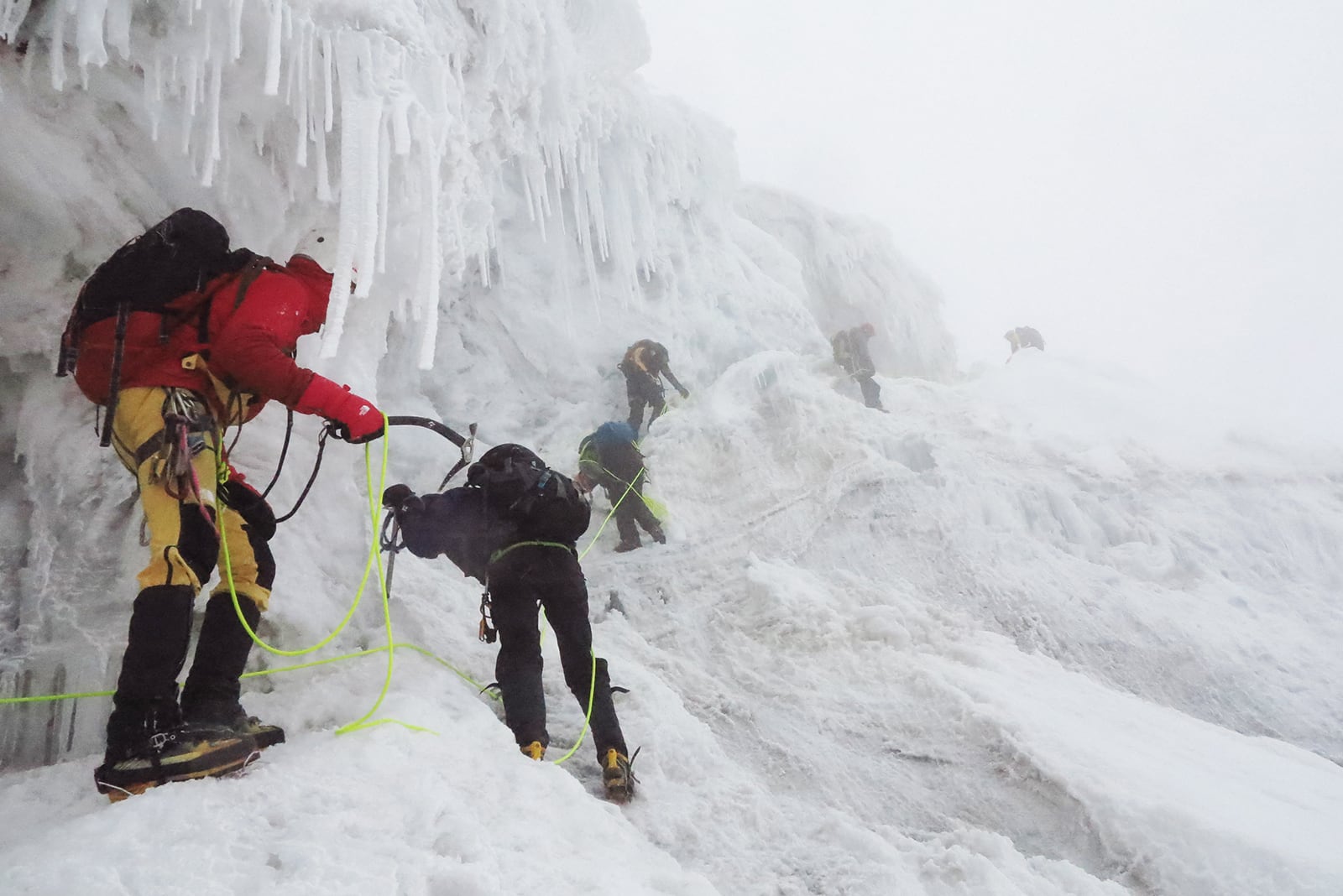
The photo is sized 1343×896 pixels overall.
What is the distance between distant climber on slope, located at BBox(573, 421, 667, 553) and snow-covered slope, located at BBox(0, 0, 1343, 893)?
0.91ft

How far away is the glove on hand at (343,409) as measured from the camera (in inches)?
94.3

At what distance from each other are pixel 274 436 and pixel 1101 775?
4570 millimetres

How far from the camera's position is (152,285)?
2.29 metres

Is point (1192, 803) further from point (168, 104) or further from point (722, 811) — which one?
point (168, 104)

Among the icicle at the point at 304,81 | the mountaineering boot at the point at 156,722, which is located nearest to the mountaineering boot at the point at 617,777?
the mountaineering boot at the point at 156,722

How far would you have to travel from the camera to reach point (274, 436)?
12.6 ft

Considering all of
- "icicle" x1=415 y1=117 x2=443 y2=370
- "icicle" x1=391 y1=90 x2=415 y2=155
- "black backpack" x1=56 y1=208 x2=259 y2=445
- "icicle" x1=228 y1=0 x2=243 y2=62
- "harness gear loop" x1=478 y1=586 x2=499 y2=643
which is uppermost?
"icicle" x1=228 y1=0 x2=243 y2=62

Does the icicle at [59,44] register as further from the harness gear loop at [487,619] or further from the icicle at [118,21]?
the harness gear loop at [487,619]

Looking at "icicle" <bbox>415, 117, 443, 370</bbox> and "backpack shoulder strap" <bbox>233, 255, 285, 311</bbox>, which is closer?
"backpack shoulder strap" <bbox>233, 255, 285, 311</bbox>

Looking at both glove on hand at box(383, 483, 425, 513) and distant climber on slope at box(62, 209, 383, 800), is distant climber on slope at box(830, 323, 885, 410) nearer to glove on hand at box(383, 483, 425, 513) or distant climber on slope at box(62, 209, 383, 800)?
glove on hand at box(383, 483, 425, 513)

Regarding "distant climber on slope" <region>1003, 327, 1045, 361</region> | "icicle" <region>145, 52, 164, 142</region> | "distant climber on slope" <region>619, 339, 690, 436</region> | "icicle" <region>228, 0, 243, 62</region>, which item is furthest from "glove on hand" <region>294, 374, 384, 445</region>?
"distant climber on slope" <region>1003, 327, 1045, 361</region>

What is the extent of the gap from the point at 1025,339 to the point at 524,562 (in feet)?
45.4

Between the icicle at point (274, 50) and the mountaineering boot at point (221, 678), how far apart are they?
83.7 inches

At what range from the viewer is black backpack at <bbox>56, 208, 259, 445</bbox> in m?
2.27
